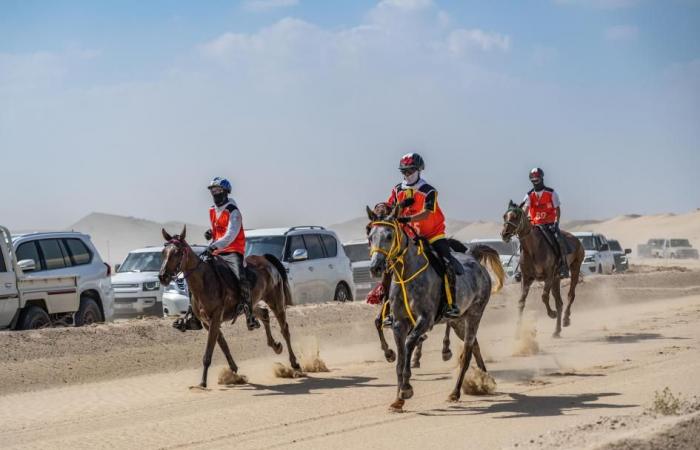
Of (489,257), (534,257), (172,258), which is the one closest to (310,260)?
(534,257)

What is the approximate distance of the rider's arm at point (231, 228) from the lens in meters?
14.8

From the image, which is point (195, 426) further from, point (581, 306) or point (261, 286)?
point (581, 306)

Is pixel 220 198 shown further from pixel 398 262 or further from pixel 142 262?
pixel 142 262

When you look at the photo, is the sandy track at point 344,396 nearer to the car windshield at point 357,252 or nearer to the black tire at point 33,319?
the black tire at point 33,319

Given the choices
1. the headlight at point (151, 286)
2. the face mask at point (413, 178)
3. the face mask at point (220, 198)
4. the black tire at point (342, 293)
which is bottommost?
the black tire at point (342, 293)

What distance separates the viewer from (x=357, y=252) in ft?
105

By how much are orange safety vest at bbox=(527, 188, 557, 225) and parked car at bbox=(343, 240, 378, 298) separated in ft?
30.5

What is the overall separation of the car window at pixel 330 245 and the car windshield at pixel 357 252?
681 centimetres

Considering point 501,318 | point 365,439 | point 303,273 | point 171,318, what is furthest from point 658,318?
point 365,439

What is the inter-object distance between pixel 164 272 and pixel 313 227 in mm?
10917

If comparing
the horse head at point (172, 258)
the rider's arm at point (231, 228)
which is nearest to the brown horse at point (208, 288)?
the horse head at point (172, 258)

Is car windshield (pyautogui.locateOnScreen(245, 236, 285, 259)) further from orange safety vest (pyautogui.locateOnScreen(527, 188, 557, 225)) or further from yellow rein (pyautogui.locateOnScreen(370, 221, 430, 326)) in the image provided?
yellow rein (pyautogui.locateOnScreen(370, 221, 430, 326))

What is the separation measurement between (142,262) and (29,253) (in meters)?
6.06

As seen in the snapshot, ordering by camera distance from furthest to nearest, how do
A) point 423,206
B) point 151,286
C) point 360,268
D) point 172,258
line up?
point 360,268 → point 151,286 → point 172,258 → point 423,206
